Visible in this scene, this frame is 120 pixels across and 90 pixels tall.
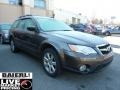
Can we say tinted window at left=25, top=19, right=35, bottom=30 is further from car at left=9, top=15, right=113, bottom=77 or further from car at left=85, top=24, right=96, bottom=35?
car at left=85, top=24, right=96, bottom=35

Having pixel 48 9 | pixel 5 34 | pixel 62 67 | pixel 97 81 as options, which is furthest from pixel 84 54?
pixel 48 9

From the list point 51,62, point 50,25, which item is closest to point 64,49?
point 51,62

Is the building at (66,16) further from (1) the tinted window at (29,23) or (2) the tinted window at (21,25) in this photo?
(1) the tinted window at (29,23)

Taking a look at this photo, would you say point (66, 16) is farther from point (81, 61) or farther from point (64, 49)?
point (81, 61)

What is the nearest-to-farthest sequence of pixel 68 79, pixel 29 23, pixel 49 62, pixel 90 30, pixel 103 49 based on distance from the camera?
1. pixel 103 49
2. pixel 68 79
3. pixel 49 62
4. pixel 29 23
5. pixel 90 30

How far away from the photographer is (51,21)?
19.0ft

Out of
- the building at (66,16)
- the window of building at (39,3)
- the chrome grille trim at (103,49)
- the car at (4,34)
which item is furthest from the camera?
the building at (66,16)

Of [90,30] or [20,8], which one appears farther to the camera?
[20,8]

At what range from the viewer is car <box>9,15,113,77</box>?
3.96 m

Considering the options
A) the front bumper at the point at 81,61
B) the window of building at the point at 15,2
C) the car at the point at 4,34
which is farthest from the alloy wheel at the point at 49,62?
the window of building at the point at 15,2

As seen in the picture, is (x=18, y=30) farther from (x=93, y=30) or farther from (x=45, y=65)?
(x=93, y=30)

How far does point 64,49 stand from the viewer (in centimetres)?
408

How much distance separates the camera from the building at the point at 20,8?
65.3 ft

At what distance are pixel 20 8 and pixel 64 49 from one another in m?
19.0
